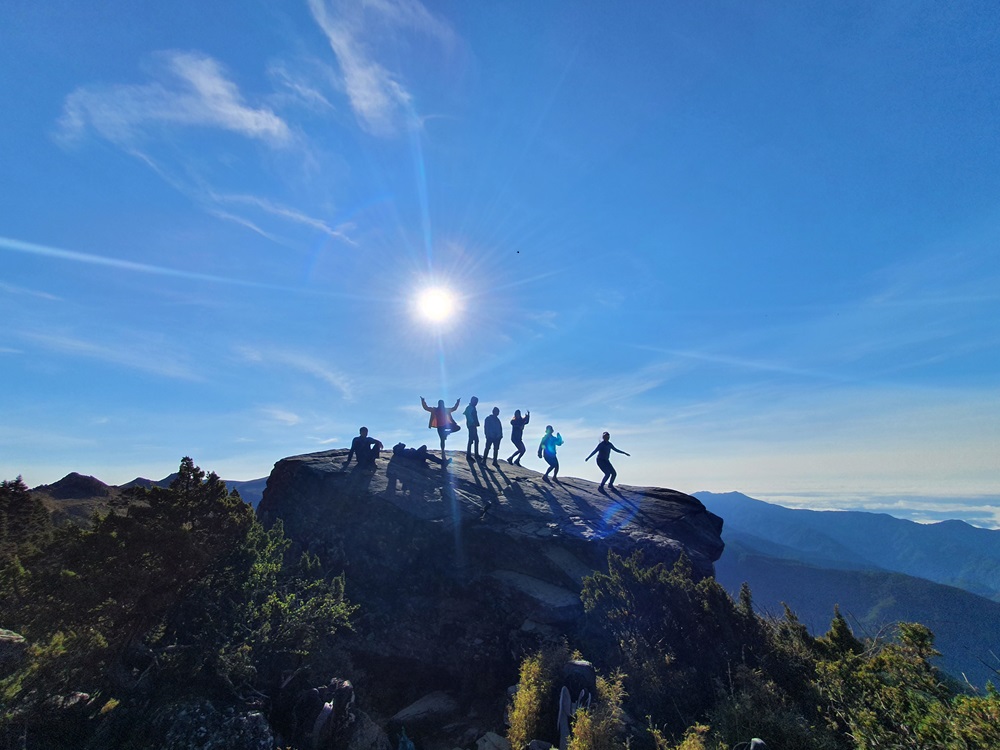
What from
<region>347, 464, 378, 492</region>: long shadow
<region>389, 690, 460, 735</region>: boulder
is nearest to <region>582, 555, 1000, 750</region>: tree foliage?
<region>389, 690, 460, 735</region>: boulder

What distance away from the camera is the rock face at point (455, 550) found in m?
14.0

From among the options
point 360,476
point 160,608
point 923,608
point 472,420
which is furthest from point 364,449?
point 923,608

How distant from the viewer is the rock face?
14.0 metres

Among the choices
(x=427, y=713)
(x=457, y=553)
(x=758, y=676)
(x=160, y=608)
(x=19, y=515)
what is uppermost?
(x=19, y=515)

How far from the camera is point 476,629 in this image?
1459 centimetres

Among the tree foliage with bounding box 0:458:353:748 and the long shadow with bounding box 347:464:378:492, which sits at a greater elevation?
the long shadow with bounding box 347:464:378:492

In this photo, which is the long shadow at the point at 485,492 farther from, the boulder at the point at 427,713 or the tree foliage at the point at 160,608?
the tree foliage at the point at 160,608

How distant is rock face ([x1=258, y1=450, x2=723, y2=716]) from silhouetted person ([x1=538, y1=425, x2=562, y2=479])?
1.85m

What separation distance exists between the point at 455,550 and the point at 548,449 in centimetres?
790

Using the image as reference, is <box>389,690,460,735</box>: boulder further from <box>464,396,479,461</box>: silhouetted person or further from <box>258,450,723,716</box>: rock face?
<box>464,396,479,461</box>: silhouetted person

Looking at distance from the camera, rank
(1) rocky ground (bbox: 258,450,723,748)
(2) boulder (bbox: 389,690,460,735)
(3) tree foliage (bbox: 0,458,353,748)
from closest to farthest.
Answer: (3) tree foliage (bbox: 0,458,353,748)
(2) boulder (bbox: 389,690,460,735)
(1) rocky ground (bbox: 258,450,723,748)

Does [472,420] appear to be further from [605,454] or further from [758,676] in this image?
[758,676]

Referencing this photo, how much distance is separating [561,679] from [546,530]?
6.47 m

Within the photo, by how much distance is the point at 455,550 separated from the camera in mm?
16609
